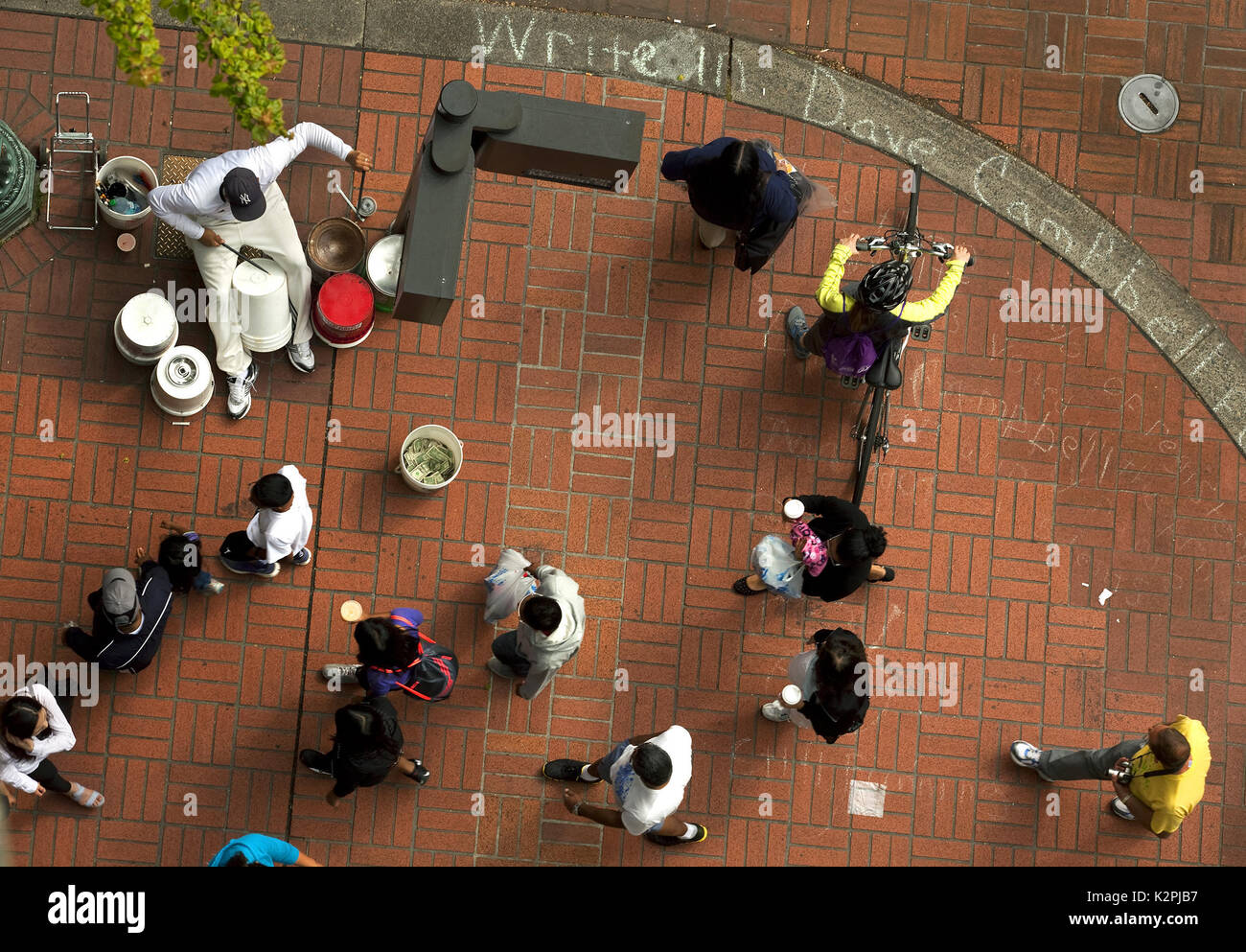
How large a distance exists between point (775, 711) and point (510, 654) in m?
1.76

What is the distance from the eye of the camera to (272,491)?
616 centimetres

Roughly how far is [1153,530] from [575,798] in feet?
14.2

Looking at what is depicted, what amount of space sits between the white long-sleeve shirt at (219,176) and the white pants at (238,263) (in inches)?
3.7

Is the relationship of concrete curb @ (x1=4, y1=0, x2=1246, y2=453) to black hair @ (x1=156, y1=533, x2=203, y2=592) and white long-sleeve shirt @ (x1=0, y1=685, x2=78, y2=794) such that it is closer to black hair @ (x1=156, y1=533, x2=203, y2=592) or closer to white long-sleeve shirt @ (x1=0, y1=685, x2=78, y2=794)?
black hair @ (x1=156, y1=533, x2=203, y2=592)

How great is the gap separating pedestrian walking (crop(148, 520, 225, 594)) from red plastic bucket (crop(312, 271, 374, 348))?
5.12 ft

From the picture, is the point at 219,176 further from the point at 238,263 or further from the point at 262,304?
the point at 262,304

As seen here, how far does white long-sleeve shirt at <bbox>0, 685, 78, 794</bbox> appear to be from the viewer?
640 centimetres

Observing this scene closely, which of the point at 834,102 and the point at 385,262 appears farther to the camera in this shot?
the point at 834,102

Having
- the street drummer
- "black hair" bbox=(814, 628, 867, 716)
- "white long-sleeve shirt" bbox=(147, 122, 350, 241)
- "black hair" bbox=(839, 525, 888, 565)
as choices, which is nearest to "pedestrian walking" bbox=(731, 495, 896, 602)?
"black hair" bbox=(839, 525, 888, 565)

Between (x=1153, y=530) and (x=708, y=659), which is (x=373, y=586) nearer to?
(x=708, y=659)

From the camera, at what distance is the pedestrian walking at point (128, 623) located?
6.29 meters

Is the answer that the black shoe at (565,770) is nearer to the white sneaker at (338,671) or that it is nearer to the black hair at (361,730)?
the black hair at (361,730)

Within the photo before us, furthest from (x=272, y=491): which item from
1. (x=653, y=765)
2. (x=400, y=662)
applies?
(x=653, y=765)

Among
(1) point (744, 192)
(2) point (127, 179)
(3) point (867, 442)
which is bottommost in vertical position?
(3) point (867, 442)
